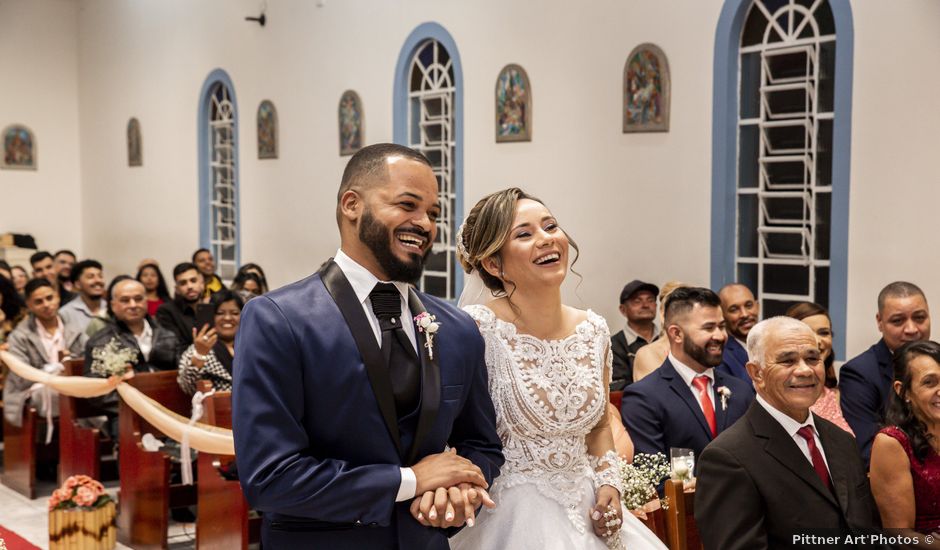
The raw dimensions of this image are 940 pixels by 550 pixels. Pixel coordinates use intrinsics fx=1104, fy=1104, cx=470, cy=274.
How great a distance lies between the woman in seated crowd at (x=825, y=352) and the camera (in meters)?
5.59

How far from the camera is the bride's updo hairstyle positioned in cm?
322

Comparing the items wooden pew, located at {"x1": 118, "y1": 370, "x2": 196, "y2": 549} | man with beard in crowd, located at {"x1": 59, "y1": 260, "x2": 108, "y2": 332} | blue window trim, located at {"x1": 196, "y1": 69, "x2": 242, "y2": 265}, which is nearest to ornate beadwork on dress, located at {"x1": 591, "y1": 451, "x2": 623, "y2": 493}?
wooden pew, located at {"x1": 118, "y1": 370, "x2": 196, "y2": 549}

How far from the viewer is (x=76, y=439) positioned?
25.3 feet

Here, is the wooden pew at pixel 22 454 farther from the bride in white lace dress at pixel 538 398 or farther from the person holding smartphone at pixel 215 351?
the bride in white lace dress at pixel 538 398

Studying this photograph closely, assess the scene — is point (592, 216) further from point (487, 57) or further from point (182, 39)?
point (182, 39)

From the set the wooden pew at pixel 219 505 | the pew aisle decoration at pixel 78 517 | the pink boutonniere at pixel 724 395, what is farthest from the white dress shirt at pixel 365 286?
the pew aisle decoration at pixel 78 517

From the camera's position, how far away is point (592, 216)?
856cm

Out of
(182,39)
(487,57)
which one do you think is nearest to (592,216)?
(487,57)

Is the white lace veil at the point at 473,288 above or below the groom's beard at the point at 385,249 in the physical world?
below

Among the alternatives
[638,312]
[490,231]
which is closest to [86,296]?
[638,312]

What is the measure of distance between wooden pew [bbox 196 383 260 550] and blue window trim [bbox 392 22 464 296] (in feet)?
13.1

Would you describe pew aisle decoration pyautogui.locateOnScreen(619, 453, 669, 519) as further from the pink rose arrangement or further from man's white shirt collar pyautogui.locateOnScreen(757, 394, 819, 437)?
the pink rose arrangement

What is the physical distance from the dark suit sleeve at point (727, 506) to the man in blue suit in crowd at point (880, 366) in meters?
1.94

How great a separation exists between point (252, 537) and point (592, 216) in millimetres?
3730
